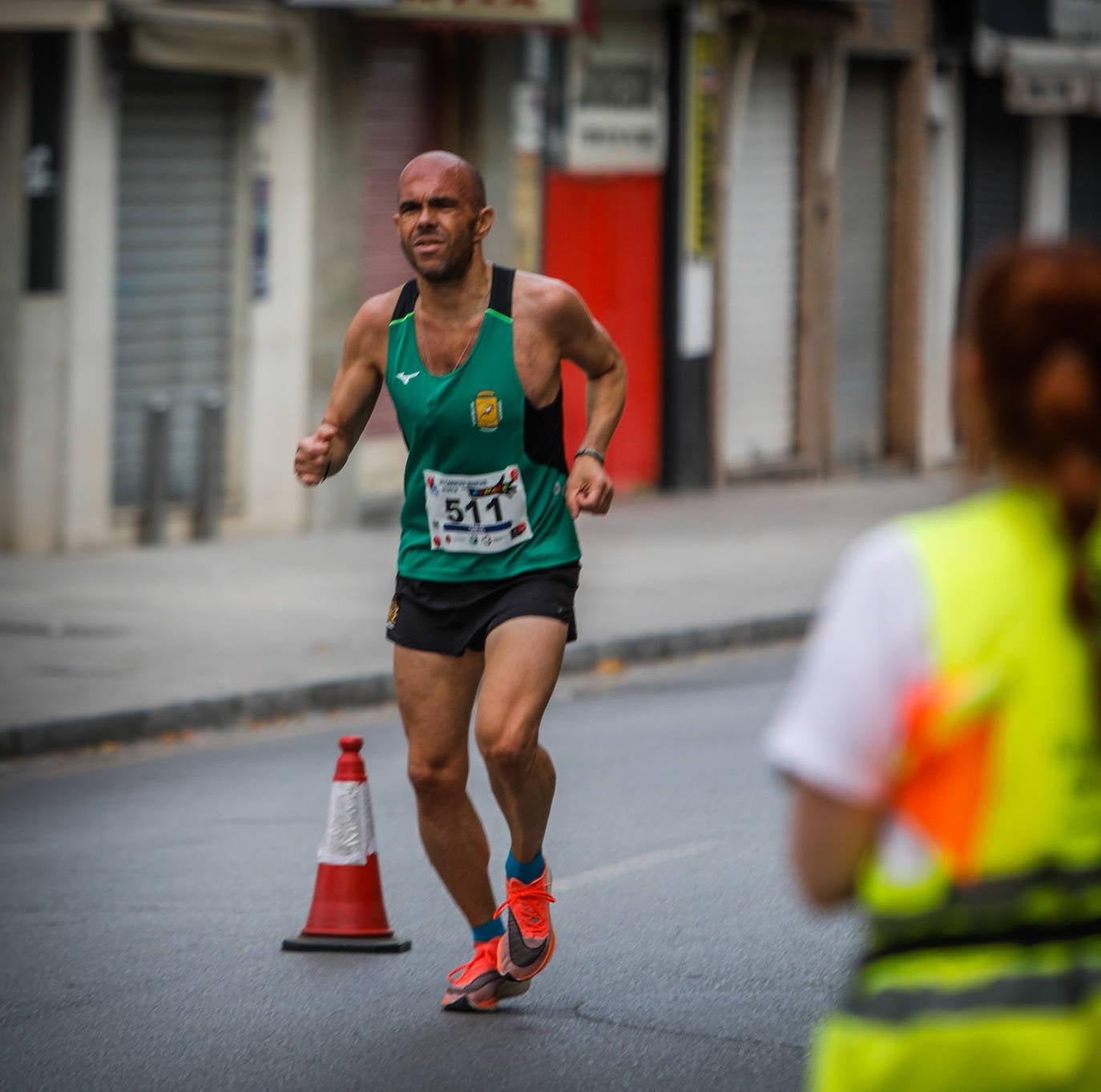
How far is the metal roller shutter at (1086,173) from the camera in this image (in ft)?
91.0

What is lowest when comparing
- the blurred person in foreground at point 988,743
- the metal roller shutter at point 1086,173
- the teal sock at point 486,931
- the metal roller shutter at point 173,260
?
the teal sock at point 486,931

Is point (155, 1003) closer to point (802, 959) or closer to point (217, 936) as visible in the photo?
point (217, 936)

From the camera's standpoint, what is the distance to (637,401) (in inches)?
789

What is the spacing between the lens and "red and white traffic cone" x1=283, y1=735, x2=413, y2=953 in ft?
20.4

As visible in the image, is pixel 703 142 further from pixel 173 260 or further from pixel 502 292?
pixel 502 292

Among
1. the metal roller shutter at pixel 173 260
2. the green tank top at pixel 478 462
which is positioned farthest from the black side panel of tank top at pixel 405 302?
the metal roller shutter at pixel 173 260

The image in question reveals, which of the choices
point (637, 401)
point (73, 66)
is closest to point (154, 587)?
point (73, 66)

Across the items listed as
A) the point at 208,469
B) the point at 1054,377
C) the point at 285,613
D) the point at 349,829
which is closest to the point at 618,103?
the point at 208,469

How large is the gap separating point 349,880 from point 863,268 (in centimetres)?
1776

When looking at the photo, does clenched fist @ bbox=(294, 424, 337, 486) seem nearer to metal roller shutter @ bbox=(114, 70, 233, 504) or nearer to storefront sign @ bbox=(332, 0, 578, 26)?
metal roller shutter @ bbox=(114, 70, 233, 504)

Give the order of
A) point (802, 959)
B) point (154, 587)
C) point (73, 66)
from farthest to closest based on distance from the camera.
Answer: point (73, 66) → point (154, 587) → point (802, 959)

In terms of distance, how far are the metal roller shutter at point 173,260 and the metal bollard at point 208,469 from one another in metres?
0.26

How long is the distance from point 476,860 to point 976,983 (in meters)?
3.27

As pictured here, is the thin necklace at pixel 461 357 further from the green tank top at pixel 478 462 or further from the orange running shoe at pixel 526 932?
the orange running shoe at pixel 526 932
